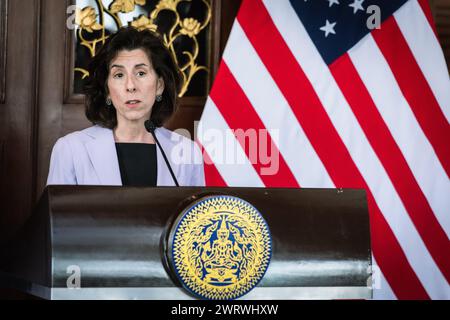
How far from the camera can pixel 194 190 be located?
1.48m

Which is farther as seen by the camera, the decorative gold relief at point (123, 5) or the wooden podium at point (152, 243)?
the decorative gold relief at point (123, 5)

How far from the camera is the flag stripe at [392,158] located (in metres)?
2.84

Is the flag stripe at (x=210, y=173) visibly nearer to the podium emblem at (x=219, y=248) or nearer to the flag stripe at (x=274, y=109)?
the flag stripe at (x=274, y=109)

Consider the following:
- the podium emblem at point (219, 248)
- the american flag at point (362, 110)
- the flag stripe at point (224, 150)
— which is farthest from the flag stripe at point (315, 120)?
the podium emblem at point (219, 248)

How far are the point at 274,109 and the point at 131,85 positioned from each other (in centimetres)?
81

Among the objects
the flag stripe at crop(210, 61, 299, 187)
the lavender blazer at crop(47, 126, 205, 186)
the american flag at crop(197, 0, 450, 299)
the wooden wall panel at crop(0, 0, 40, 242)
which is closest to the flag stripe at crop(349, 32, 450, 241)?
the american flag at crop(197, 0, 450, 299)

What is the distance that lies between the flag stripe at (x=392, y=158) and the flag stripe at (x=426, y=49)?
25 centimetres

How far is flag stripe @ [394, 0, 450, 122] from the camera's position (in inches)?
113

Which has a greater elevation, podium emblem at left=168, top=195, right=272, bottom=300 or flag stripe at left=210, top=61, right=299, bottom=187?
flag stripe at left=210, top=61, right=299, bottom=187

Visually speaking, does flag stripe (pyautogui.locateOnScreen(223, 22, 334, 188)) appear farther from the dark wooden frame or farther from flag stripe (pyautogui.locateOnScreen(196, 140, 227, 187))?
the dark wooden frame

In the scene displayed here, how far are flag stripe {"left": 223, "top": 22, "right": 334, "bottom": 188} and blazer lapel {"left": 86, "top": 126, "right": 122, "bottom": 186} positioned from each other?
0.82m

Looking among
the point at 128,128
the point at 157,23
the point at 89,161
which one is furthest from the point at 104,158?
the point at 157,23

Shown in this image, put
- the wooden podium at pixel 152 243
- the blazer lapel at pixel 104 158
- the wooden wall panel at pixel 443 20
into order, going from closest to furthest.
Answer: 1. the wooden podium at pixel 152 243
2. the blazer lapel at pixel 104 158
3. the wooden wall panel at pixel 443 20
